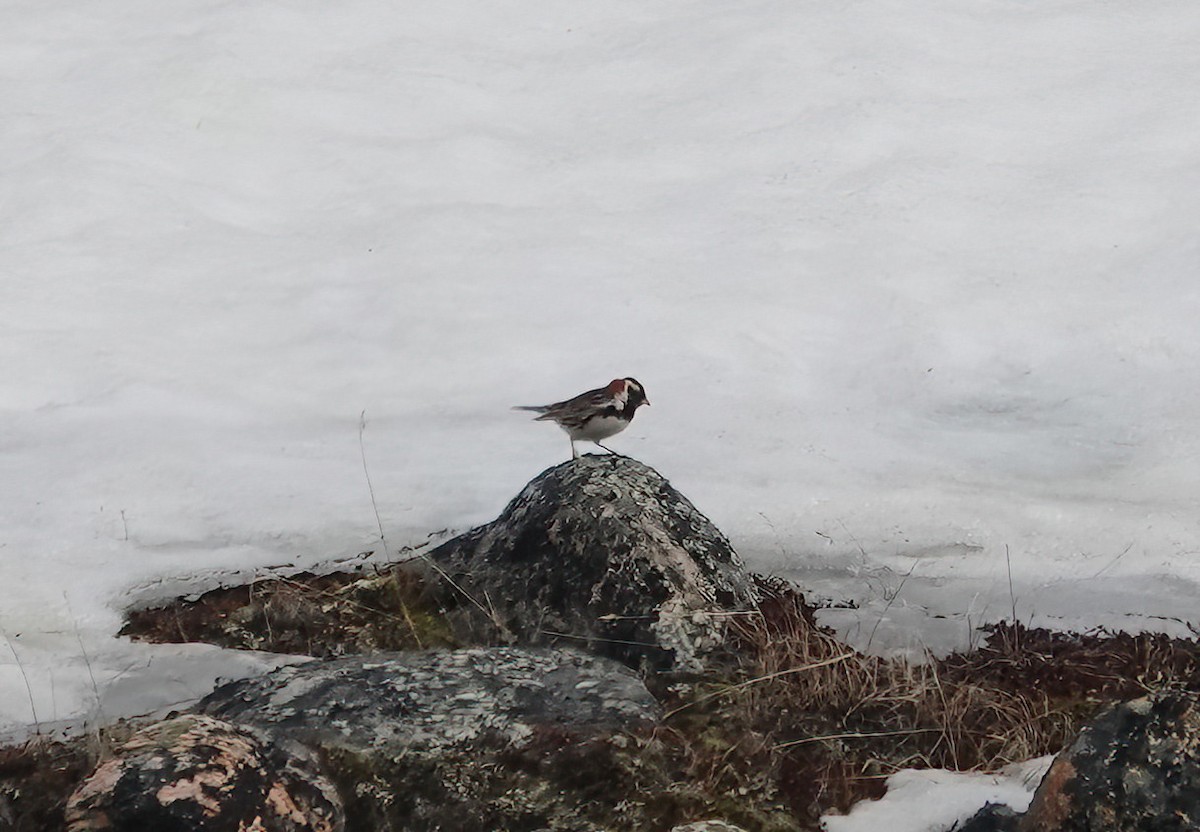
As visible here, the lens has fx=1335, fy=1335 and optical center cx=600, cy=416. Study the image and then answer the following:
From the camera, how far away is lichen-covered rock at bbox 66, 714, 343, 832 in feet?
12.7

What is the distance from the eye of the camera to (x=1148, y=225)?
10.2 metres

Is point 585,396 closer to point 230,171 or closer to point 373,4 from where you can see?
point 230,171

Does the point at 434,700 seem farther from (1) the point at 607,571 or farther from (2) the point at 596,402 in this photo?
(2) the point at 596,402

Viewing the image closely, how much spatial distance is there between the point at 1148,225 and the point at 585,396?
19.8ft

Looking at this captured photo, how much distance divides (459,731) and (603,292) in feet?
18.6

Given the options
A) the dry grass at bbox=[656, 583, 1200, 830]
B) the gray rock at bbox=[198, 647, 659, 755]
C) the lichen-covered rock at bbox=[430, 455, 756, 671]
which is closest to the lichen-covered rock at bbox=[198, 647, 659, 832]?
the gray rock at bbox=[198, 647, 659, 755]

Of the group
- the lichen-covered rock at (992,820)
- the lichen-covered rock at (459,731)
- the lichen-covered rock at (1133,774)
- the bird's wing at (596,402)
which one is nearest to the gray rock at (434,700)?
the lichen-covered rock at (459,731)

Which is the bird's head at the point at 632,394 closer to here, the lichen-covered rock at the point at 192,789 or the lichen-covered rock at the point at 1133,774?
the lichen-covered rock at the point at 192,789

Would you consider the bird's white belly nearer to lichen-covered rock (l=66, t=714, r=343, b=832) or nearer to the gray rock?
the gray rock

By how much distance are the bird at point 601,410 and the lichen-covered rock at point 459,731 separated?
137cm

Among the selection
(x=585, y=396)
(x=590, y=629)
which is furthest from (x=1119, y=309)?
(x=590, y=629)

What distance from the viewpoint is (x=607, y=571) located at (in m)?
5.68

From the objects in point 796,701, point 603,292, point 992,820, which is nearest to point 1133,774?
point 992,820

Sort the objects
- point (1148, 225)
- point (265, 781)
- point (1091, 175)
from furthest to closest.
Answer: point (1091, 175) < point (1148, 225) < point (265, 781)
